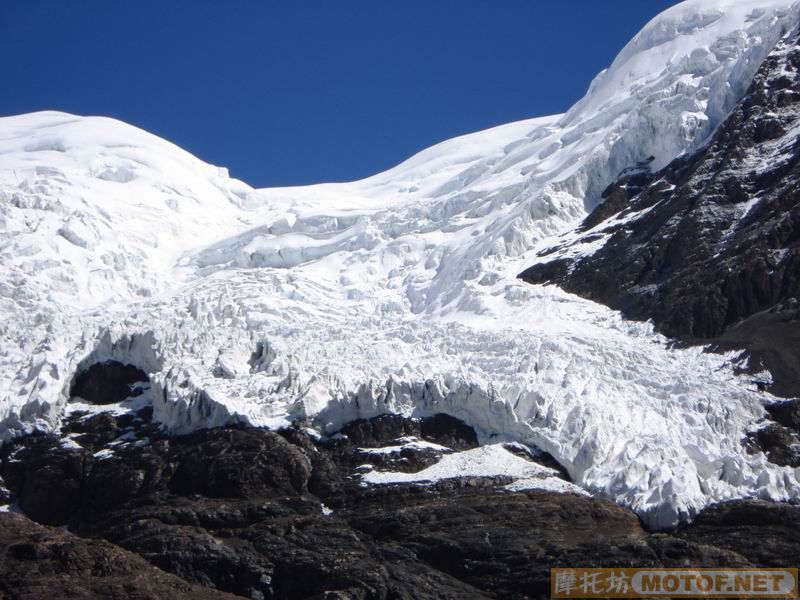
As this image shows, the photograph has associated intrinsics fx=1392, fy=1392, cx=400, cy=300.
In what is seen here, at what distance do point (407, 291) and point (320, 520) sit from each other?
32111mm

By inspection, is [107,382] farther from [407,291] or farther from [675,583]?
[675,583]

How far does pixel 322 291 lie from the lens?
94562 mm

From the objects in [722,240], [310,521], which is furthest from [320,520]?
[722,240]

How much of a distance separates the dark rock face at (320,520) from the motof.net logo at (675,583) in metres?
0.57

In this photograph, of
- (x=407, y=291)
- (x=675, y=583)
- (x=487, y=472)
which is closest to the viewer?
(x=675, y=583)

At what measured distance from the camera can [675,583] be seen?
56.6 m

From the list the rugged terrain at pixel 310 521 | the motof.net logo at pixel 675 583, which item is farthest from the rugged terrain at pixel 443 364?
the motof.net logo at pixel 675 583

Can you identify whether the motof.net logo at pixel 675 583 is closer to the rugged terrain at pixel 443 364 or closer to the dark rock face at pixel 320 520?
the dark rock face at pixel 320 520

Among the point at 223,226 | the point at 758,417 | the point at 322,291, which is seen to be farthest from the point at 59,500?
the point at 223,226

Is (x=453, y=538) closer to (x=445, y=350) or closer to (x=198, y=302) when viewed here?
(x=445, y=350)

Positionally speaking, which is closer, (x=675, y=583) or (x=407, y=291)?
(x=675, y=583)

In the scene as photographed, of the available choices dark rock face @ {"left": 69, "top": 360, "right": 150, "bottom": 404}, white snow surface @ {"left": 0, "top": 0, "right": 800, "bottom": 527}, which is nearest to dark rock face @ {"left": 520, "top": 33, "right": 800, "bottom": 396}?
white snow surface @ {"left": 0, "top": 0, "right": 800, "bottom": 527}

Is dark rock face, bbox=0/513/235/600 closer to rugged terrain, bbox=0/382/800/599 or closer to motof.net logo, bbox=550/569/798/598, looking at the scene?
rugged terrain, bbox=0/382/800/599

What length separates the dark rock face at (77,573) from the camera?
5481cm
